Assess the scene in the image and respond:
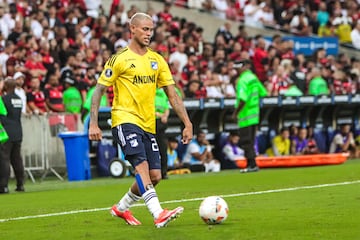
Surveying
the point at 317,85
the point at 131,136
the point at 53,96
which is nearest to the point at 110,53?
the point at 53,96

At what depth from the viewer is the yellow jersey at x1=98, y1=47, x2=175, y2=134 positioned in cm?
1055

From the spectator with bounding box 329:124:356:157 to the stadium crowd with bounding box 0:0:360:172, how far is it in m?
1.40

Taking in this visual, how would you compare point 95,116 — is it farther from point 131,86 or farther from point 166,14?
point 166,14

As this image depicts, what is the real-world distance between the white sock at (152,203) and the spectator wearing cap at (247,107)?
11.0 m

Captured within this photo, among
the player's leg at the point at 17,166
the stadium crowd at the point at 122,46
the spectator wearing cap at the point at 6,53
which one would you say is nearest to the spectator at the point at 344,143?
the stadium crowd at the point at 122,46

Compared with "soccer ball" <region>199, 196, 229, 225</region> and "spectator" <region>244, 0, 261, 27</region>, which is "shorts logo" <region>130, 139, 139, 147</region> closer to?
"soccer ball" <region>199, 196, 229, 225</region>

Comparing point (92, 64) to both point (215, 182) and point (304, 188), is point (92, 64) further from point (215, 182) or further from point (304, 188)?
point (304, 188)

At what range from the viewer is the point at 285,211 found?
11.6 meters

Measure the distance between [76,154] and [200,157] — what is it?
11.7ft

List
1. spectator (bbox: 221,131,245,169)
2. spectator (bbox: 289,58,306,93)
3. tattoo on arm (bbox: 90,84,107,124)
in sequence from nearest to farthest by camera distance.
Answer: tattoo on arm (bbox: 90,84,107,124) → spectator (bbox: 221,131,245,169) → spectator (bbox: 289,58,306,93)

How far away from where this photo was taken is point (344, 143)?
2752cm

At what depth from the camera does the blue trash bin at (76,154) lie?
69.9 ft

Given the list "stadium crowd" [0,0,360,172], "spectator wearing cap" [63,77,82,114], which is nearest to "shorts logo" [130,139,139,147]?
"stadium crowd" [0,0,360,172]

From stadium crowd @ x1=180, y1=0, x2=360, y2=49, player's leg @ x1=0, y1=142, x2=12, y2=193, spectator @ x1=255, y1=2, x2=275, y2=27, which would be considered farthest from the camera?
spectator @ x1=255, y1=2, x2=275, y2=27
